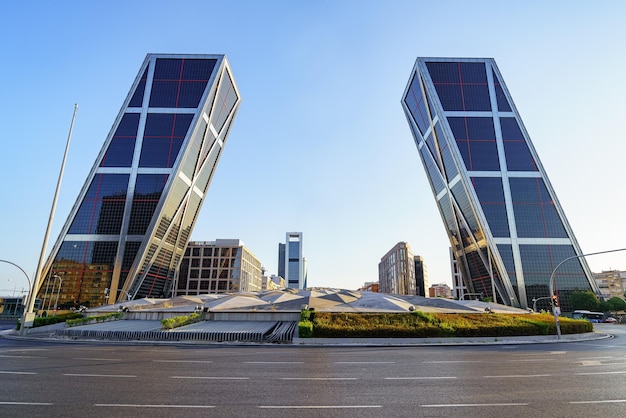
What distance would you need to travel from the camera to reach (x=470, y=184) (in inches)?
3068

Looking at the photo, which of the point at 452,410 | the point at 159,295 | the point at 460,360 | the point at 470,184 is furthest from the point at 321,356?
the point at 159,295

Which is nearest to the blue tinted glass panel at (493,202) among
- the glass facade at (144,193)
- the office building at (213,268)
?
the glass facade at (144,193)

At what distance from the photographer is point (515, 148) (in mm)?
82562

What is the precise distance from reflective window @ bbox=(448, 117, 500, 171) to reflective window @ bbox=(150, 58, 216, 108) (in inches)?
2515

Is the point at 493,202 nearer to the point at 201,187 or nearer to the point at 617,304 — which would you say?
the point at 617,304

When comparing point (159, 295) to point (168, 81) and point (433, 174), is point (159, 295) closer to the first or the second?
point (168, 81)

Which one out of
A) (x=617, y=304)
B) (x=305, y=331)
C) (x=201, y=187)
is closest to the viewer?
(x=305, y=331)

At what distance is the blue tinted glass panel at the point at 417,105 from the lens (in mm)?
92875

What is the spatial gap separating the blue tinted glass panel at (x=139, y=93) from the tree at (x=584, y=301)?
10845cm

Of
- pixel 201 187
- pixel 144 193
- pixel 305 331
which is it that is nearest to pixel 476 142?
pixel 201 187

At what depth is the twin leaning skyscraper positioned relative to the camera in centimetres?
7494

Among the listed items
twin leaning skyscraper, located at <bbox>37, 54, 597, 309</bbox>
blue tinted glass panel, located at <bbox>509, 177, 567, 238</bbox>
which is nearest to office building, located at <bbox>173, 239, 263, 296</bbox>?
twin leaning skyscraper, located at <bbox>37, 54, 597, 309</bbox>

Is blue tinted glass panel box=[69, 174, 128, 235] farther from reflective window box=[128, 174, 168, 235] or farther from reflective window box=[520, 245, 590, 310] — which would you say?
reflective window box=[520, 245, 590, 310]

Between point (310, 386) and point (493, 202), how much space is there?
7782cm
